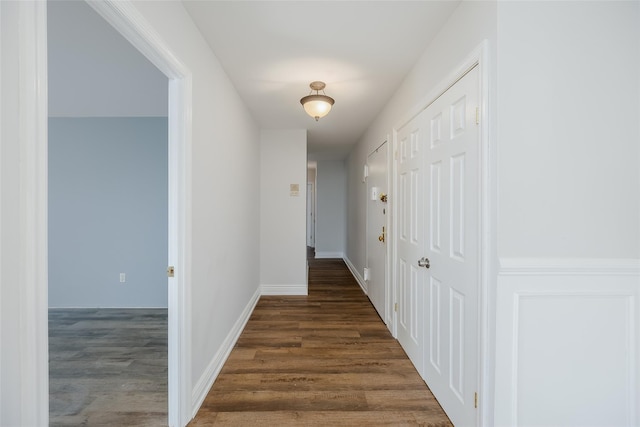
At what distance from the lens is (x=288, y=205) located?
13.1 ft

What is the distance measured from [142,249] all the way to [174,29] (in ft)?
9.41

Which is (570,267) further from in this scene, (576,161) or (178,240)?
(178,240)

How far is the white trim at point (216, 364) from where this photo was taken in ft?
5.72

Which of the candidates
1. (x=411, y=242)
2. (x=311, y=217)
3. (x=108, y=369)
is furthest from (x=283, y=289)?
(x=311, y=217)

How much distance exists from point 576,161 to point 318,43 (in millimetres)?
1608

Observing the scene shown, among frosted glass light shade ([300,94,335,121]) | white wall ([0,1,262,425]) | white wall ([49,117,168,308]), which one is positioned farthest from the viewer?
white wall ([49,117,168,308])

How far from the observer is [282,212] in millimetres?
4020

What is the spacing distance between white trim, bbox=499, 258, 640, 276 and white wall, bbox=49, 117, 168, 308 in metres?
3.60

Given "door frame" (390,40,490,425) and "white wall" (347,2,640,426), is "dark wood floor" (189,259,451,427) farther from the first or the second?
"white wall" (347,2,640,426)

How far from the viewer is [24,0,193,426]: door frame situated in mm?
754

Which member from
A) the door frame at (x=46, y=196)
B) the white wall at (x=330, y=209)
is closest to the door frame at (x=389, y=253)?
the door frame at (x=46, y=196)

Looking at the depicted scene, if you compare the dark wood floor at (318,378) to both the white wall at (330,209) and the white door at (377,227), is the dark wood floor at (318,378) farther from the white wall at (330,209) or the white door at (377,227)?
the white wall at (330,209)

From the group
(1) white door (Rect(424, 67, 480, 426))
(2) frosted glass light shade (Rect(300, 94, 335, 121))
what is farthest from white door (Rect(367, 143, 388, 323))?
(1) white door (Rect(424, 67, 480, 426))
